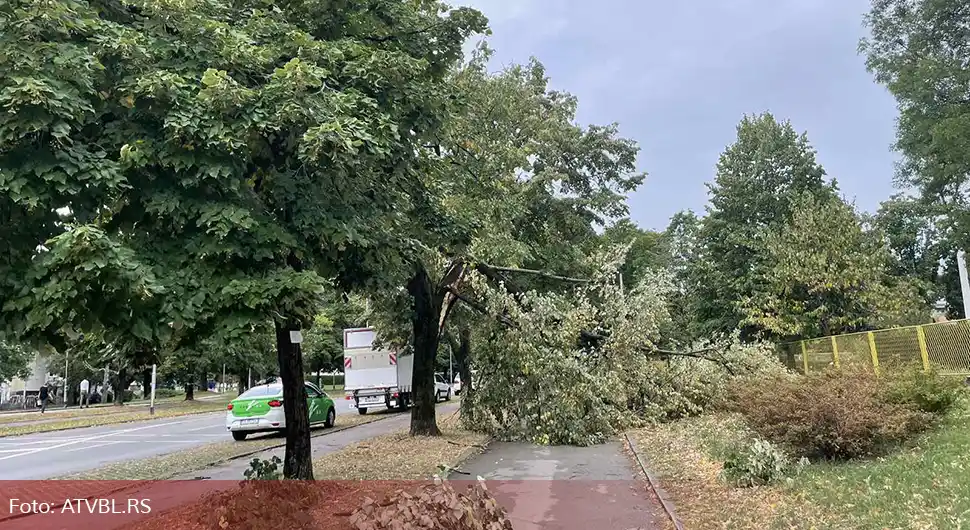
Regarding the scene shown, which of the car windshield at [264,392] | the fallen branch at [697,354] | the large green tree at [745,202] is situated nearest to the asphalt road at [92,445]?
the car windshield at [264,392]

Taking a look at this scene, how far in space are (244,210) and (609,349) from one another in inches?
437

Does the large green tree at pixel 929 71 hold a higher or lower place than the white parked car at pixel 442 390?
Result: higher

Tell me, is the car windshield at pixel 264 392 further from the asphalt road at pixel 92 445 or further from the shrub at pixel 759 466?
the shrub at pixel 759 466

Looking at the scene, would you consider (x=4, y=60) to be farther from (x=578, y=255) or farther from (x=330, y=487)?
(x=578, y=255)

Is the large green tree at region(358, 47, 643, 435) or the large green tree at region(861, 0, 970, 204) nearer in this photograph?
the large green tree at region(358, 47, 643, 435)

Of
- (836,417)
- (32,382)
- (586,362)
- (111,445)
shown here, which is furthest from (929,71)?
(32,382)

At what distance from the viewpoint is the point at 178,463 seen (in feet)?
41.7

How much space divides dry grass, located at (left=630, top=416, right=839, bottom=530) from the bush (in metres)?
1.09

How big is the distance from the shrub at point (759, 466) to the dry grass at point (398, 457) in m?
3.62

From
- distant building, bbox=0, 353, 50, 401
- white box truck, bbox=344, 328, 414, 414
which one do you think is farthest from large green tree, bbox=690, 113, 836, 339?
distant building, bbox=0, 353, 50, 401

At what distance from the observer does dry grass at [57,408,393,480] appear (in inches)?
438

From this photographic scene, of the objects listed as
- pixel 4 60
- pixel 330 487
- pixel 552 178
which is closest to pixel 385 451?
pixel 330 487

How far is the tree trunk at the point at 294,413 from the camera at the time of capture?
855 cm

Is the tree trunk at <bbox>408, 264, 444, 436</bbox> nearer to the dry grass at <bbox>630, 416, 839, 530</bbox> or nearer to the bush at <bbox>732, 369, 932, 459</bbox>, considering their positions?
the dry grass at <bbox>630, 416, 839, 530</bbox>
